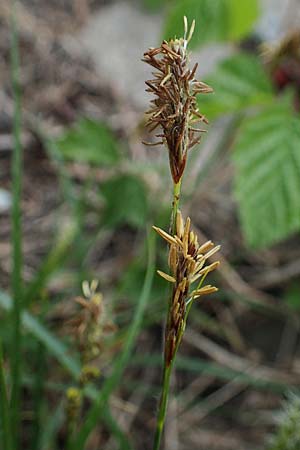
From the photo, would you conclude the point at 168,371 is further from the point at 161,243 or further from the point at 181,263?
the point at 161,243

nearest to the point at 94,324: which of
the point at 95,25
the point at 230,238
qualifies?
the point at 230,238

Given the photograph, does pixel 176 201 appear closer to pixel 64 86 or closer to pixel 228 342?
pixel 228 342

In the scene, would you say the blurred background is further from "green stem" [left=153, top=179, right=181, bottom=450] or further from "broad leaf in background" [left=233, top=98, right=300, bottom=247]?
"green stem" [left=153, top=179, right=181, bottom=450]

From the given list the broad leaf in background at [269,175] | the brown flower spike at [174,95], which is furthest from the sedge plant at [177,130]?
the broad leaf in background at [269,175]

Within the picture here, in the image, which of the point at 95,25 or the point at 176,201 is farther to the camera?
the point at 95,25

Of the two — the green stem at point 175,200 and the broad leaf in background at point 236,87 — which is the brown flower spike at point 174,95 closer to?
the green stem at point 175,200

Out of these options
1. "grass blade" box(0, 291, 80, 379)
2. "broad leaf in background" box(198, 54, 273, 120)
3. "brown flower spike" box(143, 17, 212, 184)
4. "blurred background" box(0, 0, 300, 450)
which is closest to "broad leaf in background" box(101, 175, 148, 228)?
"blurred background" box(0, 0, 300, 450)
